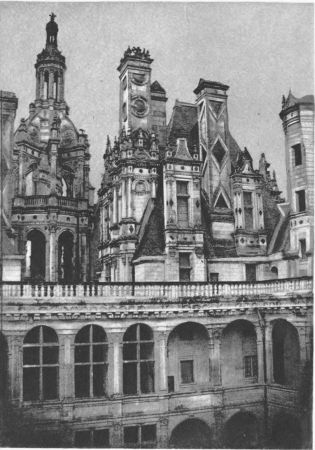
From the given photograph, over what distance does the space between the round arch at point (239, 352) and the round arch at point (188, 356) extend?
2.97ft

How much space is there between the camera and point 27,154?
109 feet

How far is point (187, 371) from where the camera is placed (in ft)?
77.7

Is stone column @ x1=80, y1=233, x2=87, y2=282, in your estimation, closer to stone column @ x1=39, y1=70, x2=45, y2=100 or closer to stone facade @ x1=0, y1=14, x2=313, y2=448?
stone facade @ x1=0, y1=14, x2=313, y2=448

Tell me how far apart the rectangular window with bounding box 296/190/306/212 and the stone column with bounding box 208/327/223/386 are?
6.52 meters

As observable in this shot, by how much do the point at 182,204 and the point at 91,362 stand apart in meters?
9.27

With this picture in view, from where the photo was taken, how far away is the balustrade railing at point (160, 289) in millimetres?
20109

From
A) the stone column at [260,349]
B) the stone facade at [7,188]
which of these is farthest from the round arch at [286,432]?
the stone facade at [7,188]

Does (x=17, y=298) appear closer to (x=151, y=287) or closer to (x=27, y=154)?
(x=151, y=287)

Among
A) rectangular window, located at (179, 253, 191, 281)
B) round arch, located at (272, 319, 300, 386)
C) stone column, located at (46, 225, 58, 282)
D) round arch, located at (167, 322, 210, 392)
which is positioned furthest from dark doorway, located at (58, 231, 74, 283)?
round arch, located at (272, 319, 300, 386)

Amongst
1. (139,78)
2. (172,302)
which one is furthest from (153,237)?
(139,78)

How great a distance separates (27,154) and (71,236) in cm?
596

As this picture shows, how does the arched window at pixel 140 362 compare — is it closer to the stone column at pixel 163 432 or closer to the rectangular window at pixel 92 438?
the stone column at pixel 163 432

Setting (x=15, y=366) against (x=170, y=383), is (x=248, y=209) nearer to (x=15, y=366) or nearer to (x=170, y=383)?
(x=170, y=383)

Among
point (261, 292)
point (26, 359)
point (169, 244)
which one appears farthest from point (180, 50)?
point (26, 359)
